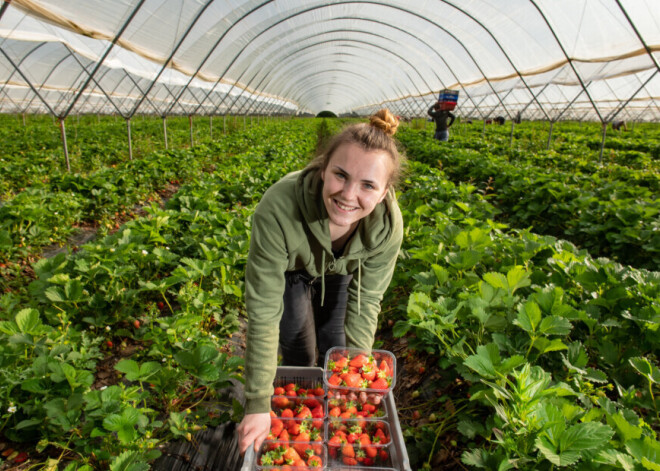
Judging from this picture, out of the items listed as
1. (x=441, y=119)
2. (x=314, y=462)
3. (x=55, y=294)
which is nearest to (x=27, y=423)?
(x=55, y=294)

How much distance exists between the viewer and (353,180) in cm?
153

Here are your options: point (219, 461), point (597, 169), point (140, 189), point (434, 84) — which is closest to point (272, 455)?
point (219, 461)

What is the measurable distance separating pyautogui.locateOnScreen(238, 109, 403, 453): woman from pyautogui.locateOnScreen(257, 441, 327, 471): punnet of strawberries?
63 mm

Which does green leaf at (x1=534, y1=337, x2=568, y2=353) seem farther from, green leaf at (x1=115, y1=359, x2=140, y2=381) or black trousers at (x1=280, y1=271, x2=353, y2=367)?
green leaf at (x1=115, y1=359, x2=140, y2=381)

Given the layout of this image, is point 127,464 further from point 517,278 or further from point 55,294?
point 517,278

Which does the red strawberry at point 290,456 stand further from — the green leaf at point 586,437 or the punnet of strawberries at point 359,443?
the green leaf at point 586,437

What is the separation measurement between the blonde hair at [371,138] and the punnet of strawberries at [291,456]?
106 centimetres

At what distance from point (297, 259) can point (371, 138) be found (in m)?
0.69

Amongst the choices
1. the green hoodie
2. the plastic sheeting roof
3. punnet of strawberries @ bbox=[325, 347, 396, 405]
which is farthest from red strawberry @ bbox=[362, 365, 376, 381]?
the plastic sheeting roof

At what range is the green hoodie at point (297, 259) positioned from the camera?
1571 millimetres

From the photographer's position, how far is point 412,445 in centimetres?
197

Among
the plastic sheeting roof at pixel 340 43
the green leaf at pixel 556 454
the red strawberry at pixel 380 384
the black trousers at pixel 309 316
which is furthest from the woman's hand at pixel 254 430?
the plastic sheeting roof at pixel 340 43

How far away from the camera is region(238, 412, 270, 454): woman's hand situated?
1.44m

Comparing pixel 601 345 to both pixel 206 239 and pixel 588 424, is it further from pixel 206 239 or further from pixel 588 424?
pixel 206 239
